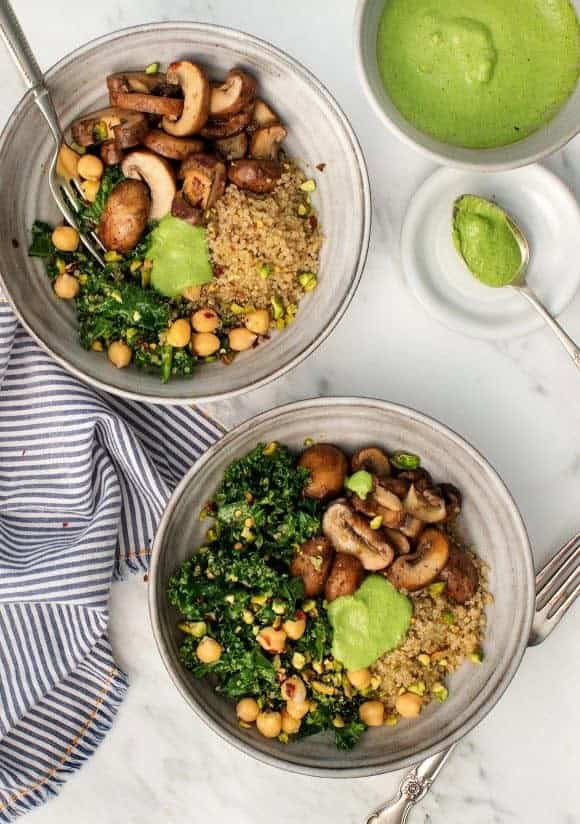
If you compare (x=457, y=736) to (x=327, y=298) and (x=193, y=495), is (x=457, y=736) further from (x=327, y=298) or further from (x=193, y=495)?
(x=327, y=298)

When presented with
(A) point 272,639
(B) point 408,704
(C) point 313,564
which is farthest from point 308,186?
(B) point 408,704

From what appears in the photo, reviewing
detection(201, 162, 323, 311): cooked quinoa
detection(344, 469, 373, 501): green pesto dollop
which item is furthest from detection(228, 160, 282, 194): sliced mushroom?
detection(344, 469, 373, 501): green pesto dollop

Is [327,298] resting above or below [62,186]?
below

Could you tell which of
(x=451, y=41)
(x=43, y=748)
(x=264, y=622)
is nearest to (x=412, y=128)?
(x=451, y=41)

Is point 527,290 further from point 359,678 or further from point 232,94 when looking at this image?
point 359,678

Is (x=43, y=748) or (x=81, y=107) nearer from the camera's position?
(x=81, y=107)

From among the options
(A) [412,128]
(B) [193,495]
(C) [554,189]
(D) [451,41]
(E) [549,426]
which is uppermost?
(D) [451,41]

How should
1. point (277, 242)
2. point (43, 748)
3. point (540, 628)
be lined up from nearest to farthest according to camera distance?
point (277, 242) < point (540, 628) < point (43, 748)
